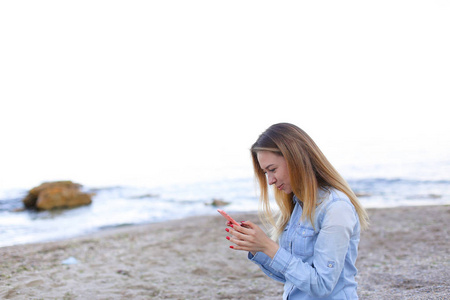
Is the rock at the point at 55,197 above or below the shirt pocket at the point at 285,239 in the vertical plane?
below

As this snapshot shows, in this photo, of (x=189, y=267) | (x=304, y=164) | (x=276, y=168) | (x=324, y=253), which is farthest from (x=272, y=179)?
(x=189, y=267)

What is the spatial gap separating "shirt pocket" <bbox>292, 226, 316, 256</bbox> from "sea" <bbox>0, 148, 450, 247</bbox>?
10.3 meters

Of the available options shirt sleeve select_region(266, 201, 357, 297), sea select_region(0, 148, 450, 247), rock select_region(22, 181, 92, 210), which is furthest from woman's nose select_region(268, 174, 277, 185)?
rock select_region(22, 181, 92, 210)

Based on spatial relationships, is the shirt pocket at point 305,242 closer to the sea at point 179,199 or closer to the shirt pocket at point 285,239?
the shirt pocket at point 285,239

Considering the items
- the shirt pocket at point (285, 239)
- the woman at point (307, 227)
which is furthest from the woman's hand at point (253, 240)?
the shirt pocket at point (285, 239)

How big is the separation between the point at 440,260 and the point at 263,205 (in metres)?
4.43

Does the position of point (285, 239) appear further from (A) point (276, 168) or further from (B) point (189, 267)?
(B) point (189, 267)

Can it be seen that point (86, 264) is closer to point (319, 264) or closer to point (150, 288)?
point (150, 288)

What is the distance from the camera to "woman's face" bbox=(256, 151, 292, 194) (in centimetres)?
239

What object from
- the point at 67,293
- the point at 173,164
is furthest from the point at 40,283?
the point at 173,164

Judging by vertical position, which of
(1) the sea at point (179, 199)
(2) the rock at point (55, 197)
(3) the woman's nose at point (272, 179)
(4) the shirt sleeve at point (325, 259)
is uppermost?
(3) the woman's nose at point (272, 179)

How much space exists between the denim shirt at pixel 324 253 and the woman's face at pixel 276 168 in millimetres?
232

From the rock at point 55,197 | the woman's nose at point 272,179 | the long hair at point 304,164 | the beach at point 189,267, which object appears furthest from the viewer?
the rock at point 55,197

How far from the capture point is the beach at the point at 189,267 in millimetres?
4934
